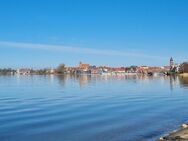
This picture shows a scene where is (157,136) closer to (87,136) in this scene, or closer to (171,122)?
(87,136)

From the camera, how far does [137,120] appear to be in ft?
98.8

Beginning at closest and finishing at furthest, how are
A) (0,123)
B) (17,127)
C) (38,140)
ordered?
1. (38,140)
2. (17,127)
3. (0,123)

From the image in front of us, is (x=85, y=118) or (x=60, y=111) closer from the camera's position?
(x=85, y=118)

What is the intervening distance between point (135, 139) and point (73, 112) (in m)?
13.5

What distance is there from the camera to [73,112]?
115ft

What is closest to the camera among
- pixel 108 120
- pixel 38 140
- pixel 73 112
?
pixel 38 140

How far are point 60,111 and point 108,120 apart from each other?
7141 millimetres

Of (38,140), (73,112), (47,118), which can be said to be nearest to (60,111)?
(73,112)

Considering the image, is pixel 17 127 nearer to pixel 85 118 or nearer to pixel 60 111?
pixel 85 118

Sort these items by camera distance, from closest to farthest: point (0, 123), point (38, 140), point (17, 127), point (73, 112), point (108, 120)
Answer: point (38, 140) → point (17, 127) → point (0, 123) → point (108, 120) → point (73, 112)

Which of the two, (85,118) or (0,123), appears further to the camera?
(85,118)

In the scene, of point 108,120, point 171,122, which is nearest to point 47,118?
point 108,120

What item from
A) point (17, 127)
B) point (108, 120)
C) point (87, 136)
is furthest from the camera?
point (108, 120)

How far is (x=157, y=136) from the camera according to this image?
74.6 ft
